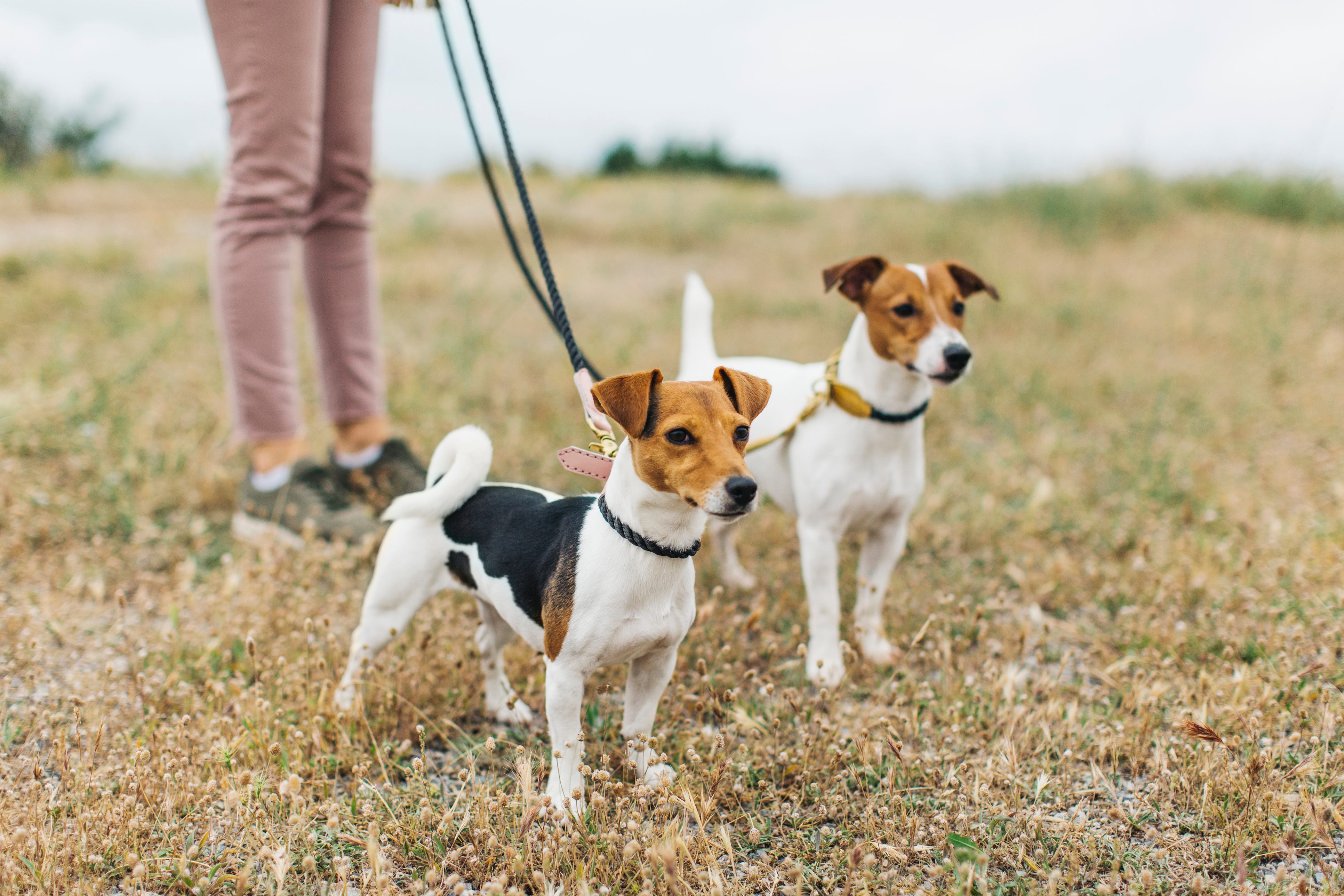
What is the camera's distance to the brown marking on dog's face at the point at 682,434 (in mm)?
1677

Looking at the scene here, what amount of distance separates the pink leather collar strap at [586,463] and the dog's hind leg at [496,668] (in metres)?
0.59

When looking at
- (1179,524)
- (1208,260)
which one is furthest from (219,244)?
(1208,260)

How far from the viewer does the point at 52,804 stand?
6.37ft

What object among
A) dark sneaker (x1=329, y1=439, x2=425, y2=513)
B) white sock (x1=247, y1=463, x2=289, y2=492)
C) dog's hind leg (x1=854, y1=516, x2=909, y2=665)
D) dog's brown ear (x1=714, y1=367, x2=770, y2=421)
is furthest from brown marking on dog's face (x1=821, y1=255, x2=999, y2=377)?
white sock (x1=247, y1=463, x2=289, y2=492)

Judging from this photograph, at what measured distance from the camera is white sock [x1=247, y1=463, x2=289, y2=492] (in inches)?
133

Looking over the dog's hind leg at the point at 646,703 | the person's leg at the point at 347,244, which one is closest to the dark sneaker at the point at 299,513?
the person's leg at the point at 347,244

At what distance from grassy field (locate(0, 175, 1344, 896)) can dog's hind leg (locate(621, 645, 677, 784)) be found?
0.23 feet

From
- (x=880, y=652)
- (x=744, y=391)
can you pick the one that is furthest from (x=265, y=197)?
(x=880, y=652)

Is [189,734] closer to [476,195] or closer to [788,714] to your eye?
[788,714]

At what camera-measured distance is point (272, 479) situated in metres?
3.38

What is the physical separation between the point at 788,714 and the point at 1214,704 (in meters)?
1.13

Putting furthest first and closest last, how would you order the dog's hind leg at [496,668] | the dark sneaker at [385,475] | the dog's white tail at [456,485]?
the dark sneaker at [385,475] < the dog's hind leg at [496,668] < the dog's white tail at [456,485]

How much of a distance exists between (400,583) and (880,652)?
1.43 metres

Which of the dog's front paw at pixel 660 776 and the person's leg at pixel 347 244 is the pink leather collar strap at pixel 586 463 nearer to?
the dog's front paw at pixel 660 776
